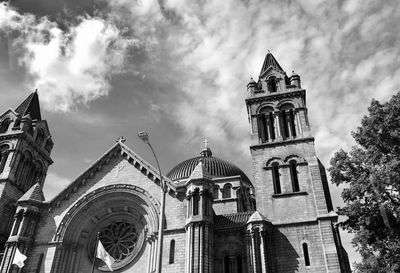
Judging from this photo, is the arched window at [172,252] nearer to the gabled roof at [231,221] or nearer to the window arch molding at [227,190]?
the gabled roof at [231,221]

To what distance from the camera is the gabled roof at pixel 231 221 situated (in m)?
25.1

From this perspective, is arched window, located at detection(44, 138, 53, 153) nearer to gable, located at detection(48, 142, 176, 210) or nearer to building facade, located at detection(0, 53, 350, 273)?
building facade, located at detection(0, 53, 350, 273)

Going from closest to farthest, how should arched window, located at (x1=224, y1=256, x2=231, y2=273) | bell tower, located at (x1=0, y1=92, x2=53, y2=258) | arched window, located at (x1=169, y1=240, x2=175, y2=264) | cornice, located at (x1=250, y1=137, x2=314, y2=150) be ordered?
arched window, located at (x1=224, y1=256, x2=231, y2=273) < arched window, located at (x1=169, y1=240, x2=175, y2=264) < cornice, located at (x1=250, y1=137, x2=314, y2=150) < bell tower, located at (x1=0, y1=92, x2=53, y2=258)

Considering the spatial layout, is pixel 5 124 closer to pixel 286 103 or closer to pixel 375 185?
pixel 286 103

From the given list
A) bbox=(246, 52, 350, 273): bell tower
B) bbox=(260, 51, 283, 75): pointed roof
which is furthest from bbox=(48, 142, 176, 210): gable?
bbox=(260, 51, 283, 75): pointed roof

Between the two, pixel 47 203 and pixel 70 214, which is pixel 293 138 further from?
pixel 47 203

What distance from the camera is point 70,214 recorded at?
93.1 ft

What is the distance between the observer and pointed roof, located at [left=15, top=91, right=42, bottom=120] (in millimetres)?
42075

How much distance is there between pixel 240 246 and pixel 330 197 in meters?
9.67

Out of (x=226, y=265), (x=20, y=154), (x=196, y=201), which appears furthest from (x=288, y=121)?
(x=20, y=154)

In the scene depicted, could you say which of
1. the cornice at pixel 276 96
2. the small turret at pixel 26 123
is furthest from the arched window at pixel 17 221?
the cornice at pixel 276 96

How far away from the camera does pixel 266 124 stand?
103ft

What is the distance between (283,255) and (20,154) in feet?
93.6

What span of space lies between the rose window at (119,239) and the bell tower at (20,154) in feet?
36.9
